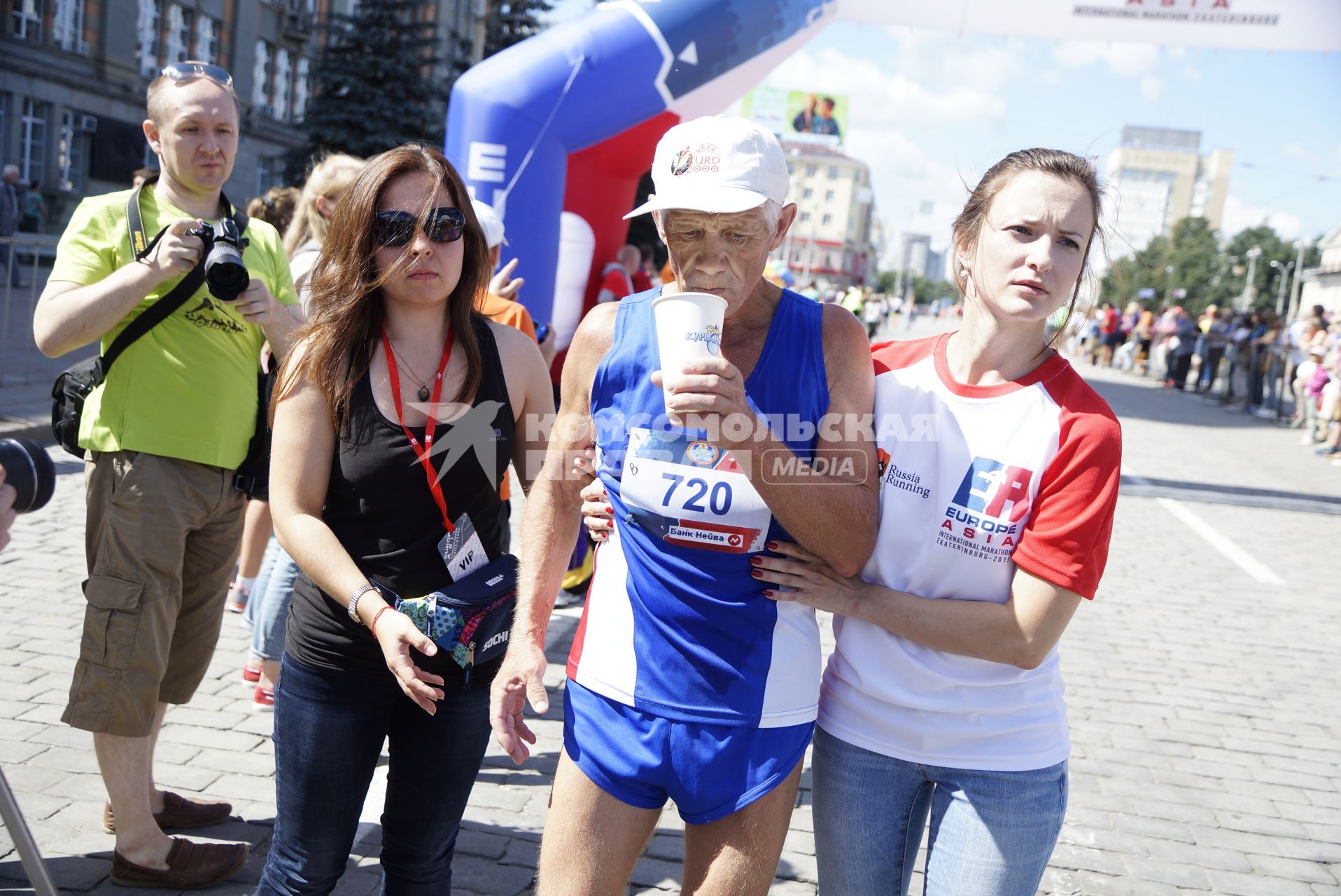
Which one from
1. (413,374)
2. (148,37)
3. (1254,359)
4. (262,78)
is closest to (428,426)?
(413,374)

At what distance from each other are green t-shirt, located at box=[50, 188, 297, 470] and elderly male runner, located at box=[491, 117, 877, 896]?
5.09ft

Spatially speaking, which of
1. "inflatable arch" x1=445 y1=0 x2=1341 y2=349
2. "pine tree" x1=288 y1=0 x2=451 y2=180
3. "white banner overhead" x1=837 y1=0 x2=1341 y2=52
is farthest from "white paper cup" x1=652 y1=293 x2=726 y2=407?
"pine tree" x1=288 y1=0 x2=451 y2=180

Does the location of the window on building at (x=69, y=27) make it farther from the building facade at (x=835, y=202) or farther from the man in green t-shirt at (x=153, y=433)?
the building facade at (x=835, y=202)

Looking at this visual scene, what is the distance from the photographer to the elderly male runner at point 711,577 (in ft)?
6.72

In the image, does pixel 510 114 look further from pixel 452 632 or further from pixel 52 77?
pixel 52 77

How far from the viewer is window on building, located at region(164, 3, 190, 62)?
109 ft

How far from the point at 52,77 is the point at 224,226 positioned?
103ft

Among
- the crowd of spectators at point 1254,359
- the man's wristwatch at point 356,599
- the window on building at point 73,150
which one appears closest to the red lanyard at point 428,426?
the man's wristwatch at point 356,599

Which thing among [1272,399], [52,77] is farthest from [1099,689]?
[52,77]

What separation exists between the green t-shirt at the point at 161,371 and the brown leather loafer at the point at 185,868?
1145mm

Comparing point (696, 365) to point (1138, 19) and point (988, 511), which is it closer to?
point (988, 511)

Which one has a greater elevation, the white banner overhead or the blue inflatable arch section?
the white banner overhead

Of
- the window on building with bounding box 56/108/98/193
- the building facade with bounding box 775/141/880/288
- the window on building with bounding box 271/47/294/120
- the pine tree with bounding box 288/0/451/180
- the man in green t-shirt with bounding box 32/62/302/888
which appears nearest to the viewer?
the man in green t-shirt with bounding box 32/62/302/888

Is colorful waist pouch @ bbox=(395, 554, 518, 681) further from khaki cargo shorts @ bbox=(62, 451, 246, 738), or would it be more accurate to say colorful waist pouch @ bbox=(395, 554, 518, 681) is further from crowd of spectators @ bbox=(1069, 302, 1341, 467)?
crowd of spectators @ bbox=(1069, 302, 1341, 467)
